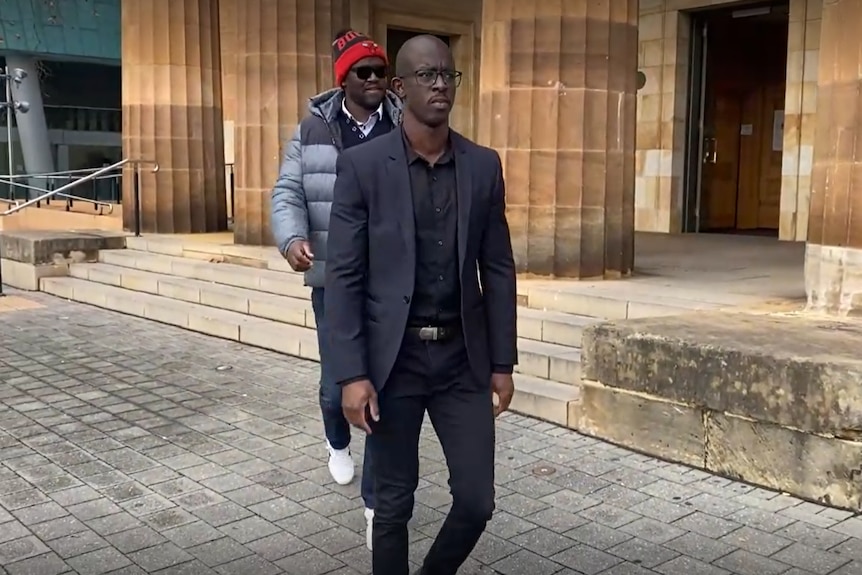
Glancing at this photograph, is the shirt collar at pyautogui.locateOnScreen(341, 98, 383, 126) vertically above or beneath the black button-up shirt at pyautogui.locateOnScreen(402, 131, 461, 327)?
above

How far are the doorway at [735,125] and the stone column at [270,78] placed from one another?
5.27 metres

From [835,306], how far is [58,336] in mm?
6701

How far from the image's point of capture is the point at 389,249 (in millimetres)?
2844

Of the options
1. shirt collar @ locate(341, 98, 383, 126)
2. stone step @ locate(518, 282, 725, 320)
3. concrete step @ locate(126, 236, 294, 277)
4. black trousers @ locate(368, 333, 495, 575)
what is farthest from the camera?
concrete step @ locate(126, 236, 294, 277)

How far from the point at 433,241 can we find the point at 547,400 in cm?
316

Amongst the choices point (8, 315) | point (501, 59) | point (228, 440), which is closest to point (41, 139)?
point (8, 315)

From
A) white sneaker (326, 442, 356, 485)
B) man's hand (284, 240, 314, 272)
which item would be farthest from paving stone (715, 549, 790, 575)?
man's hand (284, 240, 314, 272)

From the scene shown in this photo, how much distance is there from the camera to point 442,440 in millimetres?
3008

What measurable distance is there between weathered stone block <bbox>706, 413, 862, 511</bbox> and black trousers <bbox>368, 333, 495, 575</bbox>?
2157 millimetres

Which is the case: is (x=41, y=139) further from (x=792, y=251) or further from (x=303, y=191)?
(x=303, y=191)

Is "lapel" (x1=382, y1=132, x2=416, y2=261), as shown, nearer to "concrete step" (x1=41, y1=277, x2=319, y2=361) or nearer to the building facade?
the building facade

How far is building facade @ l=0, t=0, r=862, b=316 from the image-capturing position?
779 cm

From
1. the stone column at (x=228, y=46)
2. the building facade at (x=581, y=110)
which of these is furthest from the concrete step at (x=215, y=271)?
the stone column at (x=228, y=46)

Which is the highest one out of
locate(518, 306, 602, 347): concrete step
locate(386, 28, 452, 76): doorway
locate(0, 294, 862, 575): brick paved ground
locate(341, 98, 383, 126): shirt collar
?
locate(386, 28, 452, 76): doorway
